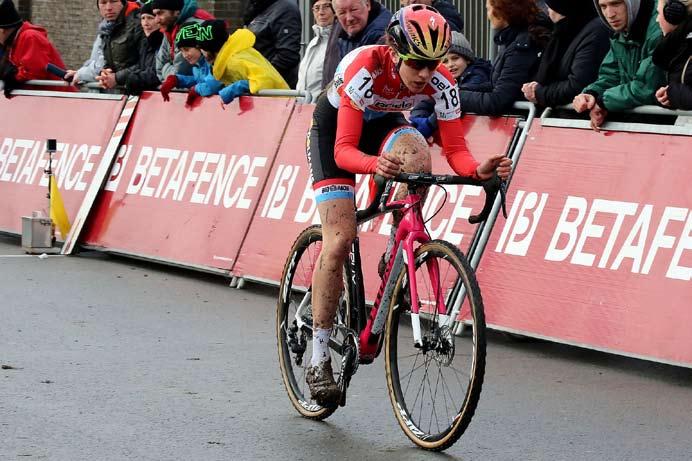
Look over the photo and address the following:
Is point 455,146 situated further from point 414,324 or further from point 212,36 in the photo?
point 212,36

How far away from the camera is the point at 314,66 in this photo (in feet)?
38.5

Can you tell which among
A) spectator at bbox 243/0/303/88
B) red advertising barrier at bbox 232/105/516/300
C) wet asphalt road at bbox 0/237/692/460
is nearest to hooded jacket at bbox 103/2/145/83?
spectator at bbox 243/0/303/88

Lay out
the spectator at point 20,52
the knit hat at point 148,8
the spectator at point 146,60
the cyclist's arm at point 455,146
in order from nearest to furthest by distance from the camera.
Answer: the cyclist's arm at point 455,146, the spectator at point 146,60, the knit hat at point 148,8, the spectator at point 20,52


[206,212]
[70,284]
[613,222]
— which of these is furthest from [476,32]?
[613,222]

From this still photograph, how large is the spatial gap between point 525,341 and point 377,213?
10.2 feet

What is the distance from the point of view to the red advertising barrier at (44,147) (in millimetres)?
13484

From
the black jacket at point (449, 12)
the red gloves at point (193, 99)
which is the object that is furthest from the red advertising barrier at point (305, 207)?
the red gloves at point (193, 99)

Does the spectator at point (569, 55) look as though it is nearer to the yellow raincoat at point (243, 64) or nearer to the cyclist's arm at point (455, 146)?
the cyclist's arm at point (455, 146)

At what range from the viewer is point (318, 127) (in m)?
6.73

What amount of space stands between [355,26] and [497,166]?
5304 millimetres

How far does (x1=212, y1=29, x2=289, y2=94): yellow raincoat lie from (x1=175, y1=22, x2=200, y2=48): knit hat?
286 millimetres

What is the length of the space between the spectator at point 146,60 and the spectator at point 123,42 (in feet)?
0.38

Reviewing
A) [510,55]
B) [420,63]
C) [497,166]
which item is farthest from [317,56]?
[497,166]

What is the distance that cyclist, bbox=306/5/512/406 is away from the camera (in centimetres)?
607
